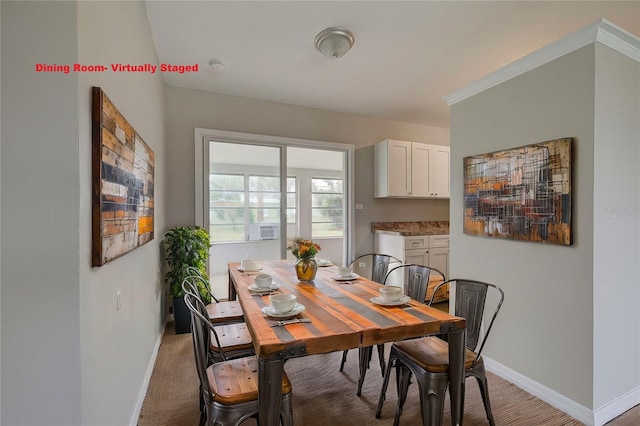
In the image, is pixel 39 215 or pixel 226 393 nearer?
pixel 39 215

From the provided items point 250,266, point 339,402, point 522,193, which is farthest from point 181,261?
point 522,193

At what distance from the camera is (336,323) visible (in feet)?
4.68

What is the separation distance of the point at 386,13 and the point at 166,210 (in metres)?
2.94

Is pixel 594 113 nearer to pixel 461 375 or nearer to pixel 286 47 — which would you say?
pixel 461 375

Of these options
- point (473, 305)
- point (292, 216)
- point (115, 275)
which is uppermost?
point (292, 216)

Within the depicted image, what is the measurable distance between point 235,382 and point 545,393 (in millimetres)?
2034

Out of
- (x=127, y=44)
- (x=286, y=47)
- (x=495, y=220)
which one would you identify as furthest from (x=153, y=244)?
(x=495, y=220)

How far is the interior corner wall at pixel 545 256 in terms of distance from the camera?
1881 millimetres

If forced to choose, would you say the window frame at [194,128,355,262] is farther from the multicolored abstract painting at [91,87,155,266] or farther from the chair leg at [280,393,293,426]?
the chair leg at [280,393,293,426]

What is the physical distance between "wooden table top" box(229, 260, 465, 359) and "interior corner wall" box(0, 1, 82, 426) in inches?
26.9

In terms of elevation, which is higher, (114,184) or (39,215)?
(114,184)

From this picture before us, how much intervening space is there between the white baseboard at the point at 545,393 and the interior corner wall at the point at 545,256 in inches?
1.2

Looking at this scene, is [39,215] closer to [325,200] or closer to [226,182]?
[226,182]

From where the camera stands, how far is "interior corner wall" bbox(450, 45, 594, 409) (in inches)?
74.0
